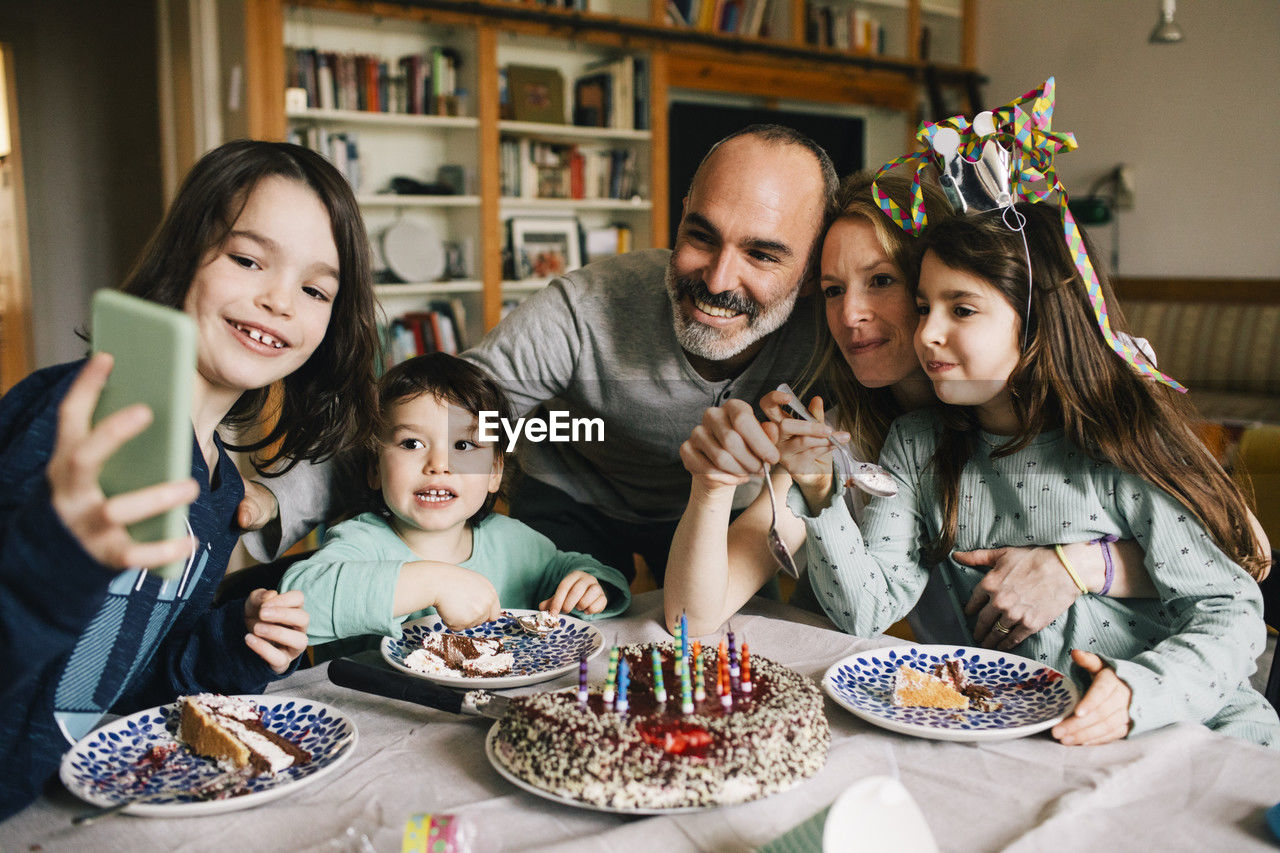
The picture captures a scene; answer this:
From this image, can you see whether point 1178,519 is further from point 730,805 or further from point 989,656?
point 730,805

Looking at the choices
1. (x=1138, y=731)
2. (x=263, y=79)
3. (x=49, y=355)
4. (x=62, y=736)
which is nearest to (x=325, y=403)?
(x=62, y=736)

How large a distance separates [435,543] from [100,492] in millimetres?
851

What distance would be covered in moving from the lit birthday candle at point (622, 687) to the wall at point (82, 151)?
5.70m

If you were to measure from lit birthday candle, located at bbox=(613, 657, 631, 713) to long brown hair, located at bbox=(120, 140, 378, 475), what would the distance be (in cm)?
62

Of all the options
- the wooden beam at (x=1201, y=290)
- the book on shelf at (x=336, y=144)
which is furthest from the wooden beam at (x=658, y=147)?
the wooden beam at (x=1201, y=290)

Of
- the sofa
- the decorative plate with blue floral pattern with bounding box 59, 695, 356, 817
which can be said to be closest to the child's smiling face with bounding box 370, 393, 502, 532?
the decorative plate with blue floral pattern with bounding box 59, 695, 356, 817

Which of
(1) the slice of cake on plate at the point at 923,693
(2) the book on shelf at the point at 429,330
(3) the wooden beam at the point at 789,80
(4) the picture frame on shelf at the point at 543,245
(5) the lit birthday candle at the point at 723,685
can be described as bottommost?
(1) the slice of cake on plate at the point at 923,693

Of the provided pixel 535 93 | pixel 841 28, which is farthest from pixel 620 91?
pixel 841 28

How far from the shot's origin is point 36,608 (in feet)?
2.27

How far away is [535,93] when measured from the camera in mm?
5047

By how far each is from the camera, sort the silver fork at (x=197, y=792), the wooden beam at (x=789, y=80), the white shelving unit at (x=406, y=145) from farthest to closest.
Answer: the wooden beam at (x=789, y=80) → the white shelving unit at (x=406, y=145) → the silver fork at (x=197, y=792)

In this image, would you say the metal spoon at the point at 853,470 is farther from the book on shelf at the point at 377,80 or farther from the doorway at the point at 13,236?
the doorway at the point at 13,236

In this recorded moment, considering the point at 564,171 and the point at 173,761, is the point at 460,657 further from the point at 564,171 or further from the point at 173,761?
the point at 564,171

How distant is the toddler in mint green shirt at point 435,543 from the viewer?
116 centimetres
